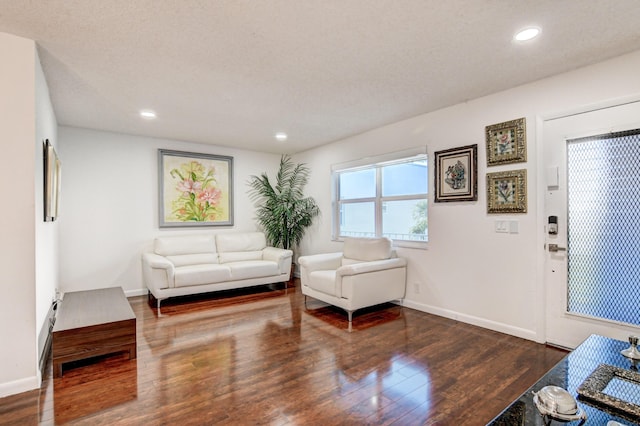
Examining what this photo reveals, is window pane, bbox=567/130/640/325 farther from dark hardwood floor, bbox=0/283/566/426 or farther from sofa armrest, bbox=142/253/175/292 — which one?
sofa armrest, bbox=142/253/175/292

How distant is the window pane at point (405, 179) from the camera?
13.2 feet

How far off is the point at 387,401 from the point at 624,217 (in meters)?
2.29

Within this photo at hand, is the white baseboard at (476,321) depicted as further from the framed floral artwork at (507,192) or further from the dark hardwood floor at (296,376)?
the framed floral artwork at (507,192)

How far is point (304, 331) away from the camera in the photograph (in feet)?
10.7

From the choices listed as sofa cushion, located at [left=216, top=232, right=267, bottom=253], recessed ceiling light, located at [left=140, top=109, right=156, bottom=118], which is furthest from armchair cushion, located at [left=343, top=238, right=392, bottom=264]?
recessed ceiling light, located at [left=140, top=109, right=156, bottom=118]

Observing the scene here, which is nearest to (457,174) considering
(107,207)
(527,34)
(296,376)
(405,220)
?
(405,220)

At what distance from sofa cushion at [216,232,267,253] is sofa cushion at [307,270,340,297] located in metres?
1.78

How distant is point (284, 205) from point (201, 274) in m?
1.97

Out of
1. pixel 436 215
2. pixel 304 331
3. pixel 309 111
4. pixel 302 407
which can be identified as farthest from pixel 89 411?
pixel 436 215

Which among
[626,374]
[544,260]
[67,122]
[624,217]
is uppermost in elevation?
[67,122]

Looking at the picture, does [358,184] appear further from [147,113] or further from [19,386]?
[19,386]

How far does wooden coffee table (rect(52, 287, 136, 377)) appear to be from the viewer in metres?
2.41

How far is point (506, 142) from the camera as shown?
10.3 feet

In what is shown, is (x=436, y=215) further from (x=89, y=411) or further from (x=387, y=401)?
(x=89, y=411)
